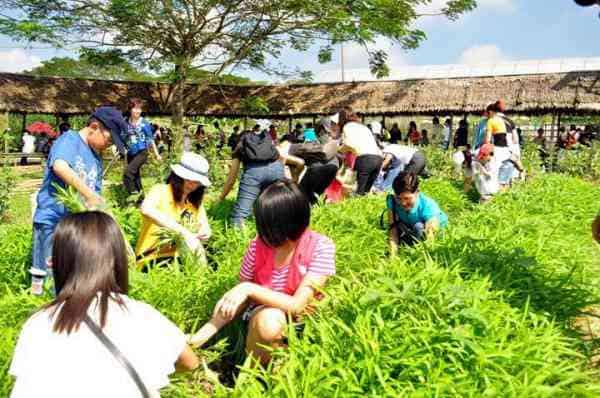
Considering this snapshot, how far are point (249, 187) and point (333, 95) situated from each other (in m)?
16.8

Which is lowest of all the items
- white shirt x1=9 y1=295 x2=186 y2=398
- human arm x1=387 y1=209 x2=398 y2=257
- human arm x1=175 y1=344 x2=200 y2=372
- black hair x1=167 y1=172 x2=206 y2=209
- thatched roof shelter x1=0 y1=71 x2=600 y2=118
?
human arm x1=387 y1=209 x2=398 y2=257

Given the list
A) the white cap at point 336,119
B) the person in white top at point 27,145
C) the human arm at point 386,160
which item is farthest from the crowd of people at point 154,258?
the person in white top at point 27,145

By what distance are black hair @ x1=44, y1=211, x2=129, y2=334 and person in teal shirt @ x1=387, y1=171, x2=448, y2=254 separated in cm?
265

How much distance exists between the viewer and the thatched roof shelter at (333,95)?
1800cm

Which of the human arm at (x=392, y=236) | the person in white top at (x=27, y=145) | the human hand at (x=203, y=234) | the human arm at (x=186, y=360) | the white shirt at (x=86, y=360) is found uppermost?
the white shirt at (x=86, y=360)

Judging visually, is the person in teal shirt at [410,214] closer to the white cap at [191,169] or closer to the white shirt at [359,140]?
the white cap at [191,169]

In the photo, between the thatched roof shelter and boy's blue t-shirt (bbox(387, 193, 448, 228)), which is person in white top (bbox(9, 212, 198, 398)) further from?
the thatched roof shelter

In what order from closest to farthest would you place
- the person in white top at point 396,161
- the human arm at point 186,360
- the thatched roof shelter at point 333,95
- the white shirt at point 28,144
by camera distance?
1. the human arm at point 186,360
2. the person in white top at point 396,161
3. the thatched roof shelter at point 333,95
4. the white shirt at point 28,144

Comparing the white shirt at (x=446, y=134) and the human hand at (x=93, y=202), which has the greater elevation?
the human hand at (x=93, y=202)

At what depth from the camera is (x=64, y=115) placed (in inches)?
738

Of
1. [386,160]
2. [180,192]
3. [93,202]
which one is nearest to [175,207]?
[180,192]

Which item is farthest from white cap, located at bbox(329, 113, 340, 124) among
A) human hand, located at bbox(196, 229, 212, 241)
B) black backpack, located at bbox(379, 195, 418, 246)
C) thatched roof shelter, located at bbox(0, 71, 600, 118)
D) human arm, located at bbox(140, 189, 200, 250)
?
thatched roof shelter, located at bbox(0, 71, 600, 118)

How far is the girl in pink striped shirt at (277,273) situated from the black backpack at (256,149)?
2.33 meters

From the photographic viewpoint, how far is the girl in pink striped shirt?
8.22ft
